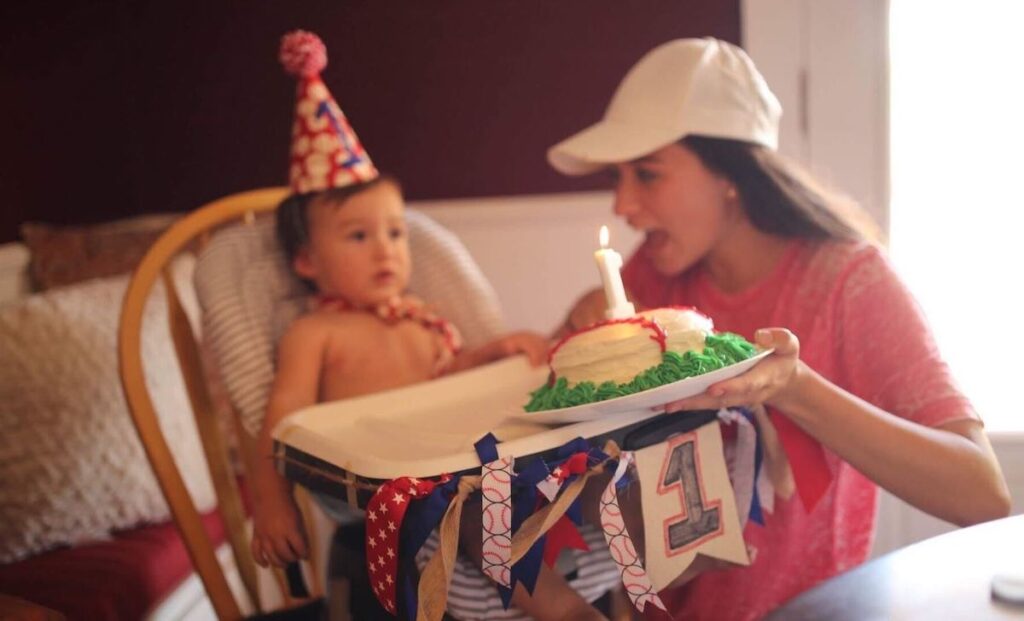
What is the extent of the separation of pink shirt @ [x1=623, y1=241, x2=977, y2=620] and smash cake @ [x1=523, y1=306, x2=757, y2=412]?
13.9 inches

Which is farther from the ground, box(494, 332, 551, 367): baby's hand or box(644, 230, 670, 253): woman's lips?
box(644, 230, 670, 253): woman's lips

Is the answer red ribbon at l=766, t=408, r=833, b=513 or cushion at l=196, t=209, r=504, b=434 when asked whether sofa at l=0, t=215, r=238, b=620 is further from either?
red ribbon at l=766, t=408, r=833, b=513

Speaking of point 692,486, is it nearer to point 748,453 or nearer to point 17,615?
point 748,453

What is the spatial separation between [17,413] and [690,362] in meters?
1.27

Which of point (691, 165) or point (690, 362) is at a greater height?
point (691, 165)

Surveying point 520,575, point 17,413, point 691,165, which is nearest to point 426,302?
point 691,165

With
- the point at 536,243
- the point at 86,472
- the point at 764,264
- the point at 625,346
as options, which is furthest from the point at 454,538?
the point at 536,243

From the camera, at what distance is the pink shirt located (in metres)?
1.28

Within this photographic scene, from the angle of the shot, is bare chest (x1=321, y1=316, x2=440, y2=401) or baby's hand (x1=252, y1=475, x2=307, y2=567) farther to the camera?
bare chest (x1=321, y1=316, x2=440, y2=401)

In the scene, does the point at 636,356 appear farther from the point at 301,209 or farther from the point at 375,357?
the point at 301,209

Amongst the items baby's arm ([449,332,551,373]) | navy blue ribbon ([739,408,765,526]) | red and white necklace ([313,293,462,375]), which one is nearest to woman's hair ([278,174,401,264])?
red and white necklace ([313,293,462,375])

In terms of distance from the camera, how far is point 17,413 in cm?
166

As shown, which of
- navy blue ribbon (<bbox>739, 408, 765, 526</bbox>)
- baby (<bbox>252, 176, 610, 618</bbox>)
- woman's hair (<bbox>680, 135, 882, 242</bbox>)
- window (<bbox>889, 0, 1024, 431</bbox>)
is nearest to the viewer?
navy blue ribbon (<bbox>739, 408, 765, 526</bbox>)

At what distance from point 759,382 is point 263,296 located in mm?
927
